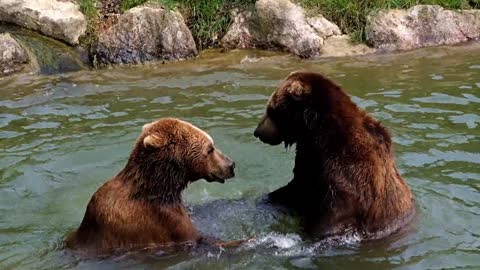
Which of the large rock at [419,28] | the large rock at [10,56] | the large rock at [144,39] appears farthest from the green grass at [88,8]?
the large rock at [419,28]

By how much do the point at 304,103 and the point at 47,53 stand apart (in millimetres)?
7894

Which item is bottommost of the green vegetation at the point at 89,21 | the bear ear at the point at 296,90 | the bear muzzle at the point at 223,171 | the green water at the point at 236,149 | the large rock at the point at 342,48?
the green water at the point at 236,149

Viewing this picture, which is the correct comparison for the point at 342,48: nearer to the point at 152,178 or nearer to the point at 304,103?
the point at 304,103

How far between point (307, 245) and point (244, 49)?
802 centimetres

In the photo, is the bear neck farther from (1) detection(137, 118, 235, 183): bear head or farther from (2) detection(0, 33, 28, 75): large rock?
(2) detection(0, 33, 28, 75): large rock

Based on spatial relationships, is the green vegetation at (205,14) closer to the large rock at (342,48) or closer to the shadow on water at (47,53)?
the shadow on water at (47,53)

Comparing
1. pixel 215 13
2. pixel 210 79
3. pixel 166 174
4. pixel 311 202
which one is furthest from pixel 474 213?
pixel 215 13

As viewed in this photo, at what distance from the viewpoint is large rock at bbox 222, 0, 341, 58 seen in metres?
14.2

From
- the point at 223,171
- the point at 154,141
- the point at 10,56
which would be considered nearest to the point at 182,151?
the point at 154,141

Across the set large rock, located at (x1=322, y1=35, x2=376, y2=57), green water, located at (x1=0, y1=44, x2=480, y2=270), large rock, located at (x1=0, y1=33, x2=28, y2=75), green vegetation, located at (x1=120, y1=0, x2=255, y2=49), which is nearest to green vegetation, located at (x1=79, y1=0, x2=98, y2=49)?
green vegetation, located at (x1=120, y1=0, x2=255, y2=49)

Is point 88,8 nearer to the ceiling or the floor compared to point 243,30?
nearer to the ceiling

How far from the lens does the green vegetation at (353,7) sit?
576 inches

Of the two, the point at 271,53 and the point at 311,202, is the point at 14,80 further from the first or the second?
the point at 311,202

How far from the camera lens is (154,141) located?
635 centimetres
